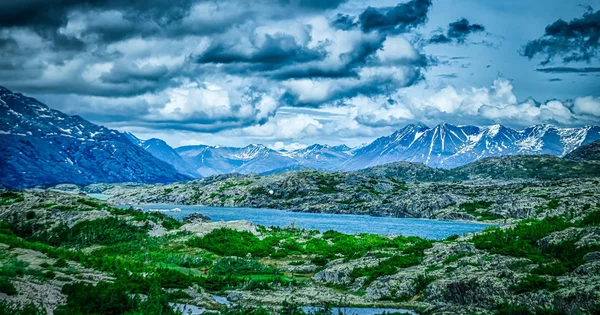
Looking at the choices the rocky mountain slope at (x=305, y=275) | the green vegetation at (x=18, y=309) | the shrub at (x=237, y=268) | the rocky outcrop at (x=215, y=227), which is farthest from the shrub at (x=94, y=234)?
the green vegetation at (x=18, y=309)

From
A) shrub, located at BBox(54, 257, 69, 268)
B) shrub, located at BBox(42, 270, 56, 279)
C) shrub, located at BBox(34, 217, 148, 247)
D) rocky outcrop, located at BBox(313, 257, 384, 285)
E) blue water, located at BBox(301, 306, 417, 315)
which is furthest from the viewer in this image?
shrub, located at BBox(34, 217, 148, 247)

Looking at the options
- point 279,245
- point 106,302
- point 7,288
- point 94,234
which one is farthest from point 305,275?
point 94,234

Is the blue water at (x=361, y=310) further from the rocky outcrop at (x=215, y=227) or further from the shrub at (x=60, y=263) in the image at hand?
the rocky outcrop at (x=215, y=227)

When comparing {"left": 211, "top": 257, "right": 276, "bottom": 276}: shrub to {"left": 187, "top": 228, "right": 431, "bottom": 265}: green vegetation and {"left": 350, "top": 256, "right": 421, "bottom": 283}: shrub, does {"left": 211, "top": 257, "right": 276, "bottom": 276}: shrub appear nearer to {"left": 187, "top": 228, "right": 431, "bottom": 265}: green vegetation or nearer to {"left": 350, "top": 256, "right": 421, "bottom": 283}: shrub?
{"left": 187, "top": 228, "right": 431, "bottom": 265}: green vegetation

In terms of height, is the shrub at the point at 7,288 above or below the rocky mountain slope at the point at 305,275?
above

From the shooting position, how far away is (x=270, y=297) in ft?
150

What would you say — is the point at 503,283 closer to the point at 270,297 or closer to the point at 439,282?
the point at 439,282

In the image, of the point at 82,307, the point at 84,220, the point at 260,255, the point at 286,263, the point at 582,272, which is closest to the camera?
the point at 82,307

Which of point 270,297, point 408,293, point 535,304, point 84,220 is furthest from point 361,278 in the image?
point 84,220

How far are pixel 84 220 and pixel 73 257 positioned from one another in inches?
1775

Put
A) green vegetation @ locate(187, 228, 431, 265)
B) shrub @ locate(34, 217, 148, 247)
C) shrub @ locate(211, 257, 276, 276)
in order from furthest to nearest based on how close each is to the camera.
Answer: shrub @ locate(34, 217, 148, 247) < green vegetation @ locate(187, 228, 431, 265) < shrub @ locate(211, 257, 276, 276)

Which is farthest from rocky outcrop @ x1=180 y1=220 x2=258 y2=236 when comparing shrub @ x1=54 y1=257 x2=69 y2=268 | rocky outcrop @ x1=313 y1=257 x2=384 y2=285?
shrub @ x1=54 y1=257 x2=69 y2=268

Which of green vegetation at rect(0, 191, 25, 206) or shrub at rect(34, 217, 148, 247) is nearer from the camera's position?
shrub at rect(34, 217, 148, 247)

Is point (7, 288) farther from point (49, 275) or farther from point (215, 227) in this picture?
point (215, 227)
